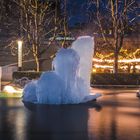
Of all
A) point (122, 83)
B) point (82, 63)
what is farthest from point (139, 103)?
point (122, 83)

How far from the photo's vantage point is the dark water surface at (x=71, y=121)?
472 inches

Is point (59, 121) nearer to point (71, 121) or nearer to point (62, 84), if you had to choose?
point (71, 121)

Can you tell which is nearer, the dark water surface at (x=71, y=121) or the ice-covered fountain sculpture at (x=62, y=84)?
the dark water surface at (x=71, y=121)

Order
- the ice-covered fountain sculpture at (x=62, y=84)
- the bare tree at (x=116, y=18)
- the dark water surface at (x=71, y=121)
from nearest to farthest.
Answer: the dark water surface at (x=71, y=121) < the ice-covered fountain sculpture at (x=62, y=84) < the bare tree at (x=116, y=18)

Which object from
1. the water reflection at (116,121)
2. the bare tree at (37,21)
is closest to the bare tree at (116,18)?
the bare tree at (37,21)

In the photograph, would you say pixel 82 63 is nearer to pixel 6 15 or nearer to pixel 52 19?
pixel 52 19

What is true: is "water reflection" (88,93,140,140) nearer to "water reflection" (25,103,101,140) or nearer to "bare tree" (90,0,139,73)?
"water reflection" (25,103,101,140)

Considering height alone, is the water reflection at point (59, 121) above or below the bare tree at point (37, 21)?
below

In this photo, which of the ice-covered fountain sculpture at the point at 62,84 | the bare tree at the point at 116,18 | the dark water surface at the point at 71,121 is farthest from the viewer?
the bare tree at the point at 116,18

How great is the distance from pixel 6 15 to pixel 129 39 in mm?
11064

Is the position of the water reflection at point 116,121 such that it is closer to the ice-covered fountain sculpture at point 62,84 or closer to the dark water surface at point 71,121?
the dark water surface at point 71,121

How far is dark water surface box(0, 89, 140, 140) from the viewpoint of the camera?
11984mm

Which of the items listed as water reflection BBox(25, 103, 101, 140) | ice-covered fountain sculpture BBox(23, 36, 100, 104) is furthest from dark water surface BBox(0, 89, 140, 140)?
ice-covered fountain sculpture BBox(23, 36, 100, 104)

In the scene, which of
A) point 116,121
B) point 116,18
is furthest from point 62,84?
point 116,18
